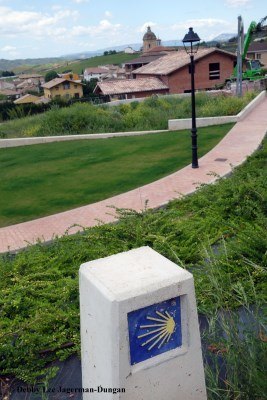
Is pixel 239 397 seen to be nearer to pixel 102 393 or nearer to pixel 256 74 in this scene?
pixel 102 393

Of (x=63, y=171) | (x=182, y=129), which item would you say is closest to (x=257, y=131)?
(x=182, y=129)

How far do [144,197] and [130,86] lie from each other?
3600cm

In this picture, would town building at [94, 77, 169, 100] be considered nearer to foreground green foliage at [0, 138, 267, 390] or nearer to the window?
the window

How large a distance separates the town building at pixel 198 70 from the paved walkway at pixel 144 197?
3237cm

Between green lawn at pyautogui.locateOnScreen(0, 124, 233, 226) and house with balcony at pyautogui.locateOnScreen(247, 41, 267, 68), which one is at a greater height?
house with balcony at pyautogui.locateOnScreen(247, 41, 267, 68)

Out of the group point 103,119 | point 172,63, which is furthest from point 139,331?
point 172,63

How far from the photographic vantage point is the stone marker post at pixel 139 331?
8.86 ft

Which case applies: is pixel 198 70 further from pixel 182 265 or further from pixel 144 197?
pixel 182 265

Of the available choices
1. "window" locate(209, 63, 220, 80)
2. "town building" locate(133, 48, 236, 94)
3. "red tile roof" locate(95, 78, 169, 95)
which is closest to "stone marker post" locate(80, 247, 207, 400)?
"red tile roof" locate(95, 78, 169, 95)

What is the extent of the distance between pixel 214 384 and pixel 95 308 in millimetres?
1107

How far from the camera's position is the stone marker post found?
2699 mm

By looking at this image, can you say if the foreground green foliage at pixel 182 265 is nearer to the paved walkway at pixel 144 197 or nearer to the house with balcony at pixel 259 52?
the paved walkway at pixel 144 197

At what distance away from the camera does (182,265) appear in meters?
3.99

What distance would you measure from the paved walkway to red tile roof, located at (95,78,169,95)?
95.7ft
